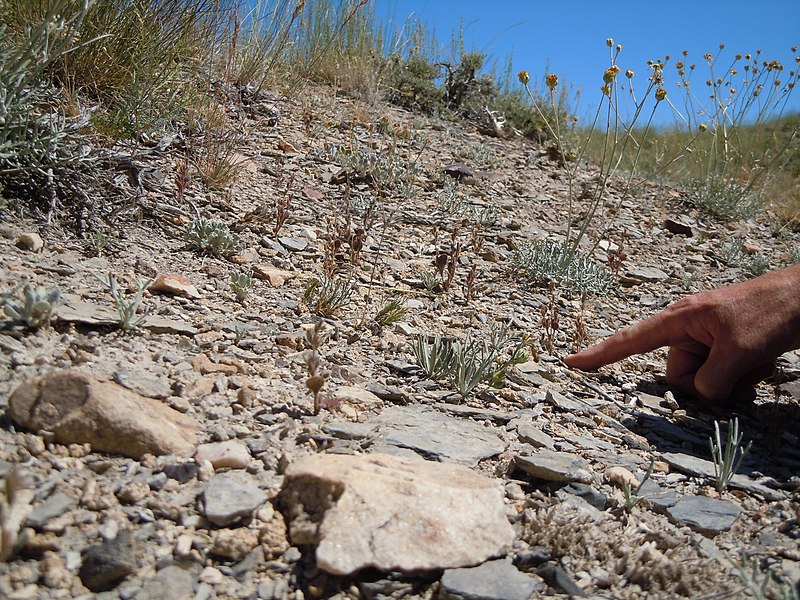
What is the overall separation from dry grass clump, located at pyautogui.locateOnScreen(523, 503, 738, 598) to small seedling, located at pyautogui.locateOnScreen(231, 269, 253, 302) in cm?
171

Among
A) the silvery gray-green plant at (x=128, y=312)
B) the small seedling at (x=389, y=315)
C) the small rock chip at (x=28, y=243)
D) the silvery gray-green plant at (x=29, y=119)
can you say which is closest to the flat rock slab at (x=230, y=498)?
the silvery gray-green plant at (x=128, y=312)

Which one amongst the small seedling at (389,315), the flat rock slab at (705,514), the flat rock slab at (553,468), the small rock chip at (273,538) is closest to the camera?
the small rock chip at (273,538)

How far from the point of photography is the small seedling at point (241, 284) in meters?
2.94

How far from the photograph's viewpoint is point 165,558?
140 centimetres

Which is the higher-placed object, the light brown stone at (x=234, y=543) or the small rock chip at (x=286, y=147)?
the small rock chip at (x=286, y=147)

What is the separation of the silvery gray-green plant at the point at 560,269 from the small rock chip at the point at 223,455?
9.04 feet

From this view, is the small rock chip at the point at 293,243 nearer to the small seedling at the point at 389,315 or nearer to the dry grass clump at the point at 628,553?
the small seedling at the point at 389,315

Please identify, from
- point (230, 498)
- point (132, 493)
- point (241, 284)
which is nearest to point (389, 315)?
point (241, 284)

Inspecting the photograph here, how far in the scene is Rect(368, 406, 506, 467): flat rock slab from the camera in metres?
2.04

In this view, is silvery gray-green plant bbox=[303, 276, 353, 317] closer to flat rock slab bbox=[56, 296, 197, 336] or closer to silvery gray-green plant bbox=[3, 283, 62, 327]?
flat rock slab bbox=[56, 296, 197, 336]

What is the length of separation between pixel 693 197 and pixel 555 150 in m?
1.60

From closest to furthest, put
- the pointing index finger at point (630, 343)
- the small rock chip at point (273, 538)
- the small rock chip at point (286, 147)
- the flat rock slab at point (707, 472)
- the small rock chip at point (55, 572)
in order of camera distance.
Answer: the small rock chip at point (55, 572), the small rock chip at point (273, 538), the flat rock slab at point (707, 472), the pointing index finger at point (630, 343), the small rock chip at point (286, 147)

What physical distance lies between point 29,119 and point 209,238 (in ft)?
3.14

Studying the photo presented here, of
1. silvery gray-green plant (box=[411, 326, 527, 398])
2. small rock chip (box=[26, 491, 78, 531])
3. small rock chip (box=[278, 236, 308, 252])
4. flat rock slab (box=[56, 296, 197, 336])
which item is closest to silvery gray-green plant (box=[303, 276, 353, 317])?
silvery gray-green plant (box=[411, 326, 527, 398])
